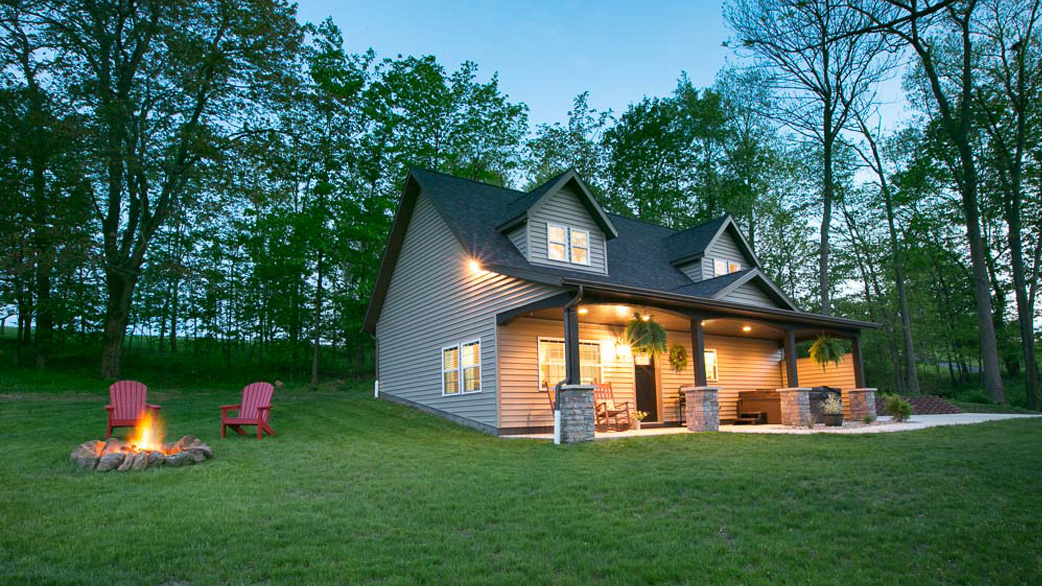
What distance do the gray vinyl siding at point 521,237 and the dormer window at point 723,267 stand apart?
6535 mm

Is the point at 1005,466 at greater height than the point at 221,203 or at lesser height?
lesser

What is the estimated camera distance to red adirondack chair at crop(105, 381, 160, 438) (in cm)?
Answer: 921

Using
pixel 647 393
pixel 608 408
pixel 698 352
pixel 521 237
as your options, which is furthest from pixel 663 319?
pixel 521 237

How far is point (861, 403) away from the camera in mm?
13781

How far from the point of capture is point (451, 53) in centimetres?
2481

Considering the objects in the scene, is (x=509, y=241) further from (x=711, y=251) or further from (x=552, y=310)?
(x=711, y=251)

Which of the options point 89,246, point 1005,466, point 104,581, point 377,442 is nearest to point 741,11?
point 1005,466

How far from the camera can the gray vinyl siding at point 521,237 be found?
13.0 metres

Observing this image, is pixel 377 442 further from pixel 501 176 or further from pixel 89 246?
pixel 501 176

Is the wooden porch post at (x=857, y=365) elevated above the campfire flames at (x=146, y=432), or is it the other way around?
the wooden porch post at (x=857, y=365)

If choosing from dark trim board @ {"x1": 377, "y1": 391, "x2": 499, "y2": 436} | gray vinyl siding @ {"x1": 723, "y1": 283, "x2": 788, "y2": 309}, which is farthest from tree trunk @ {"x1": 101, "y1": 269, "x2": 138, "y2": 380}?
gray vinyl siding @ {"x1": 723, "y1": 283, "x2": 788, "y2": 309}

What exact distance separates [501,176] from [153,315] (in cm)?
1634

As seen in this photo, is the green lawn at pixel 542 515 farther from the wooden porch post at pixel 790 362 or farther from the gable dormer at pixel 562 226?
the gable dormer at pixel 562 226

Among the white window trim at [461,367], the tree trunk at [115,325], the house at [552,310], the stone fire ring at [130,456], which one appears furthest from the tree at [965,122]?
the tree trunk at [115,325]
